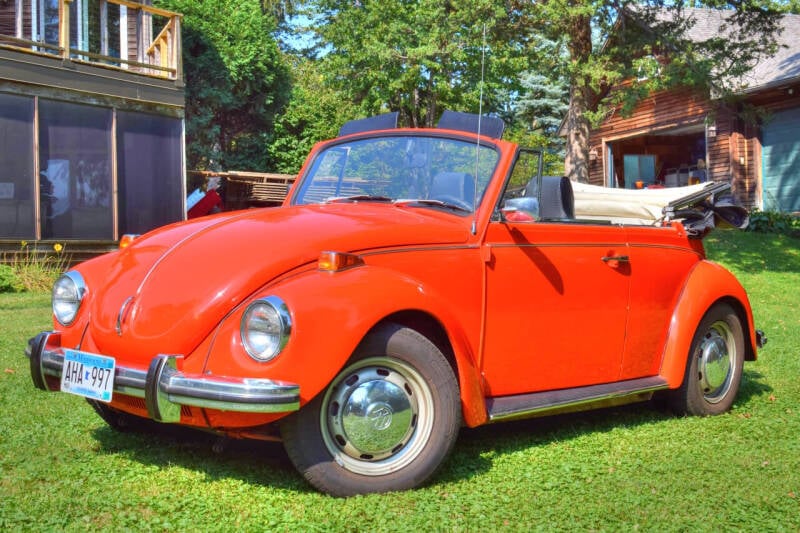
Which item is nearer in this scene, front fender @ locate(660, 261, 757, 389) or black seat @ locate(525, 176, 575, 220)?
black seat @ locate(525, 176, 575, 220)

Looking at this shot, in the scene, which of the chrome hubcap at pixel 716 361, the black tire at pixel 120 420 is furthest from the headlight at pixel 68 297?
the chrome hubcap at pixel 716 361

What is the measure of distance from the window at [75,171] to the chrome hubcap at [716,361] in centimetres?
1126

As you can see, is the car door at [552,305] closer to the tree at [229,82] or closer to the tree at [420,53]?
the tree at [420,53]

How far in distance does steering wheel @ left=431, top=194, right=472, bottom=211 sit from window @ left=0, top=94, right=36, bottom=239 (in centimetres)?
1059

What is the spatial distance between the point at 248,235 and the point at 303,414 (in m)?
0.88

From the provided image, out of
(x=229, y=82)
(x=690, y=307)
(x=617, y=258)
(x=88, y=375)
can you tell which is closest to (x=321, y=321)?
(x=88, y=375)

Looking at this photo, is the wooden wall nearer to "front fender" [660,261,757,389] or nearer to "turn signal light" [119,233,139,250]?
"front fender" [660,261,757,389]

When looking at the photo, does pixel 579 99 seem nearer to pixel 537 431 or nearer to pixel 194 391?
pixel 537 431

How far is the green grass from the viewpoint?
325 cm

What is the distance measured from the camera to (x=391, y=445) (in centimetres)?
354

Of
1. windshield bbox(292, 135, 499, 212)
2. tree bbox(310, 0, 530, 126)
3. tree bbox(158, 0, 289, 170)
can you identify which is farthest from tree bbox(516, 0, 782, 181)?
tree bbox(158, 0, 289, 170)

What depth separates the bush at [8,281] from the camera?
38.1ft

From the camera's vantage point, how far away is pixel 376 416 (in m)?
3.48

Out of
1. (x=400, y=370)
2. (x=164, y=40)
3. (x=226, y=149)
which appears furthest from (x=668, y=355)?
(x=226, y=149)
